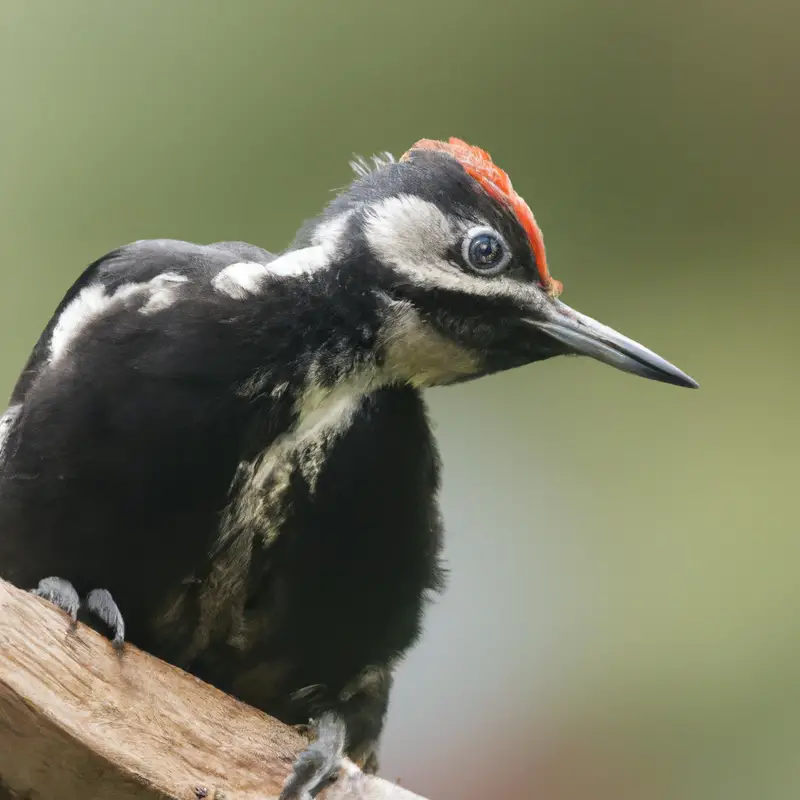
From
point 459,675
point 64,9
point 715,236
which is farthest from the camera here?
point 715,236

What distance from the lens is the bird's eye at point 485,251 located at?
1.36 metres

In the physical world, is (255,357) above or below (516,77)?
below

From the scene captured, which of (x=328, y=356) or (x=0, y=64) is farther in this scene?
(x=0, y=64)

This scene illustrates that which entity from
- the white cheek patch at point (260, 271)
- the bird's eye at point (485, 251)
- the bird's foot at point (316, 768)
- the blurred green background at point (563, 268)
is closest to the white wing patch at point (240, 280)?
the white cheek patch at point (260, 271)

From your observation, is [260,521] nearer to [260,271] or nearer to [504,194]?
[260,271]

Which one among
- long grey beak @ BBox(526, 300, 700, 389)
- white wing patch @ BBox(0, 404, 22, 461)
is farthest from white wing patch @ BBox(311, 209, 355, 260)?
white wing patch @ BBox(0, 404, 22, 461)

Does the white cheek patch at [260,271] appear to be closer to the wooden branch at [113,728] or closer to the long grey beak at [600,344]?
the long grey beak at [600,344]

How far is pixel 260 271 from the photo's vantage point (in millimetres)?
1342

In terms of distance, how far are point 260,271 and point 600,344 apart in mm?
475

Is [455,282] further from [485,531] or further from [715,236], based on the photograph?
[715,236]

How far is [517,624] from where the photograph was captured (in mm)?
2648

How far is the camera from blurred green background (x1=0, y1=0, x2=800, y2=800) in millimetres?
2479

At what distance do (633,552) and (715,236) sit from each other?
904mm

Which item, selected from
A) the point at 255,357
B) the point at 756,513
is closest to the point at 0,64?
the point at 255,357
